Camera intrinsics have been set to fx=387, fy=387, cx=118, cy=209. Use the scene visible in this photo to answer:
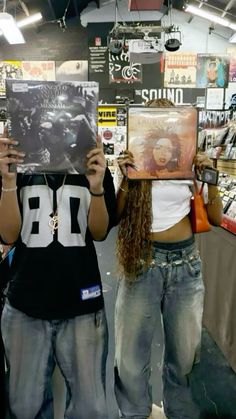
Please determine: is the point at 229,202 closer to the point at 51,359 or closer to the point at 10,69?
the point at 51,359

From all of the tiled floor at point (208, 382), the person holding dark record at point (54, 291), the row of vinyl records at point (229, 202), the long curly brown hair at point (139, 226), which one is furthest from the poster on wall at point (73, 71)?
the person holding dark record at point (54, 291)

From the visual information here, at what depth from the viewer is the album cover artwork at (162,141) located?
4.82ft

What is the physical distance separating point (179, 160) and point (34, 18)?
297 inches

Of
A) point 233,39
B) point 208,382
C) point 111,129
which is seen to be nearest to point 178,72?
point 233,39

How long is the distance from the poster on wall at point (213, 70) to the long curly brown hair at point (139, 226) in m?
6.57

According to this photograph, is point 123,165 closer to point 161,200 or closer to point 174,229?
point 161,200

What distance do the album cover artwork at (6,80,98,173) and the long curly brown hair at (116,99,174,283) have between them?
44cm

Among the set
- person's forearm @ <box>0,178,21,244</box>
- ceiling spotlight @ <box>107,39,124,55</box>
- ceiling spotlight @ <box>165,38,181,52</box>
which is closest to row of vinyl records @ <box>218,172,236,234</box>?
person's forearm @ <box>0,178,21,244</box>

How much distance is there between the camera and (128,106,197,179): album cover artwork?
147cm

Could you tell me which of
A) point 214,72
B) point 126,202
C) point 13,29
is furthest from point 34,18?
point 126,202

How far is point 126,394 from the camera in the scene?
67.7 inches

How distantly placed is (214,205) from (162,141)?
0.42 meters

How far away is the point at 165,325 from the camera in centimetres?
172

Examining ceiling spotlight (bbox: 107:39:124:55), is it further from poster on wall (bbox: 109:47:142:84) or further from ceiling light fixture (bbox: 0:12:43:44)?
ceiling light fixture (bbox: 0:12:43:44)
